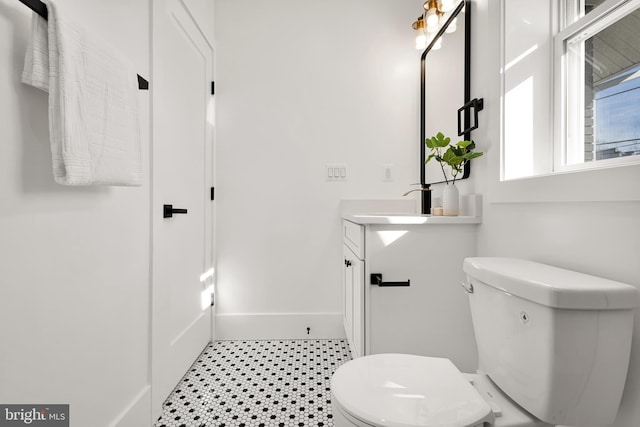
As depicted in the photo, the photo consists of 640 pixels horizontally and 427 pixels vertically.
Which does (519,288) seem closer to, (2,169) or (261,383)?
(2,169)

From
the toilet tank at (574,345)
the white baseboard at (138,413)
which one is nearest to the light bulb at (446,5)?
Answer: the toilet tank at (574,345)

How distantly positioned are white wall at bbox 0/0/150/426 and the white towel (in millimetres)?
60

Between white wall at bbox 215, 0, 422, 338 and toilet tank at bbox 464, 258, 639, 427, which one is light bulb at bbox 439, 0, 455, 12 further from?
A: toilet tank at bbox 464, 258, 639, 427

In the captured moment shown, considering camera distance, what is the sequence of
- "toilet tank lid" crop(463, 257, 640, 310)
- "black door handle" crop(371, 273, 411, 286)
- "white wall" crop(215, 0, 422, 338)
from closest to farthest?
"toilet tank lid" crop(463, 257, 640, 310) → "black door handle" crop(371, 273, 411, 286) → "white wall" crop(215, 0, 422, 338)

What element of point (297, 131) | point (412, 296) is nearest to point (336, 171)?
point (297, 131)

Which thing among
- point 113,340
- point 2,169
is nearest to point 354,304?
point 113,340

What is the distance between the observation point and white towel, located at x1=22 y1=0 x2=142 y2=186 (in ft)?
2.43

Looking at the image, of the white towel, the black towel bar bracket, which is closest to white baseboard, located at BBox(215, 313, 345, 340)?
the white towel

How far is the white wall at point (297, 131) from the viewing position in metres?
2.13

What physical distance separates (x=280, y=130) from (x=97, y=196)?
1315 mm

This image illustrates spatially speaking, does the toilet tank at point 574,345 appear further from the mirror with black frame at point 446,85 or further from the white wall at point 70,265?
the white wall at point 70,265

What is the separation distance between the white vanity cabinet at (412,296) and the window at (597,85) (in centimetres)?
54

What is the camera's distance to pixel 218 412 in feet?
4.57

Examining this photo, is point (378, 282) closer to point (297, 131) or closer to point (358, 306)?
point (358, 306)
